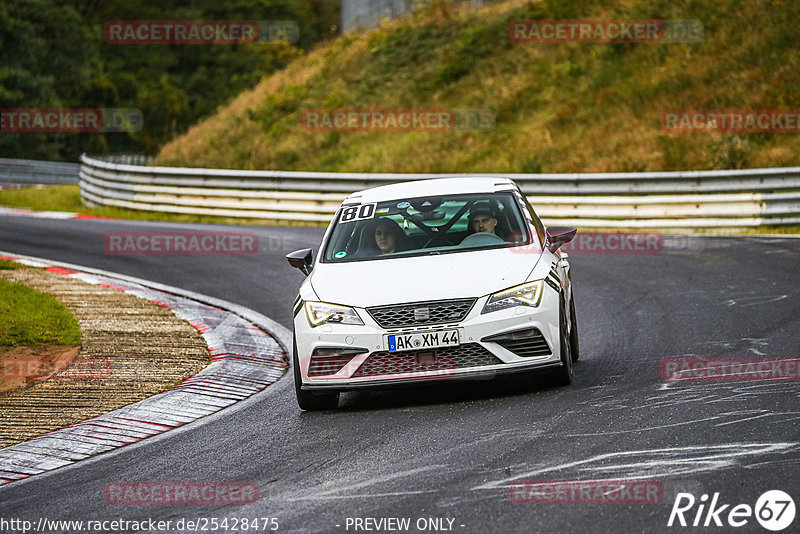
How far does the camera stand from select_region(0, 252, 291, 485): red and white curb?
745cm

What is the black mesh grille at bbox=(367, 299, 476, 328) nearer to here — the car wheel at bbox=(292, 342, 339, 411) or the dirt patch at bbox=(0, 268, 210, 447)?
the car wheel at bbox=(292, 342, 339, 411)

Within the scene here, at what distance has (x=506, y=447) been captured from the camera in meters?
6.58

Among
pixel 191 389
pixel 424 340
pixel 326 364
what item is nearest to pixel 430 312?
pixel 424 340

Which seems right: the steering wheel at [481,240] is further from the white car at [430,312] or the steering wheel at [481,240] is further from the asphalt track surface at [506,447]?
the asphalt track surface at [506,447]

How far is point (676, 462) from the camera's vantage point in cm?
596

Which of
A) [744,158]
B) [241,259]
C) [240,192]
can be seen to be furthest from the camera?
[240,192]

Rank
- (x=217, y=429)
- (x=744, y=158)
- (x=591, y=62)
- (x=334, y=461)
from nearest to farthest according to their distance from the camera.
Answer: (x=334, y=461), (x=217, y=429), (x=744, y=158), (x=591, y=62)

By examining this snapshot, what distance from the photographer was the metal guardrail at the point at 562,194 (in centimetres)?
1919

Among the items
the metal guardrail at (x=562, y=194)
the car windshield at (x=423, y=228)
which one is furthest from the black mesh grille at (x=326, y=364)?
the metal guardrail at (x=562, y=194)

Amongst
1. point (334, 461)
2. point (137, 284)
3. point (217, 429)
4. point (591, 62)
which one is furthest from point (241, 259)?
point (591, 62)

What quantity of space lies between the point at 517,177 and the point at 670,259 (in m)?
6.24

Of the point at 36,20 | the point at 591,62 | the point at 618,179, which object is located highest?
the point at 36,20

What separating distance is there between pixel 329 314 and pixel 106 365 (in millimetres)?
2900

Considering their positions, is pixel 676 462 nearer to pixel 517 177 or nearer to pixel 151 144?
pixel 517 177
